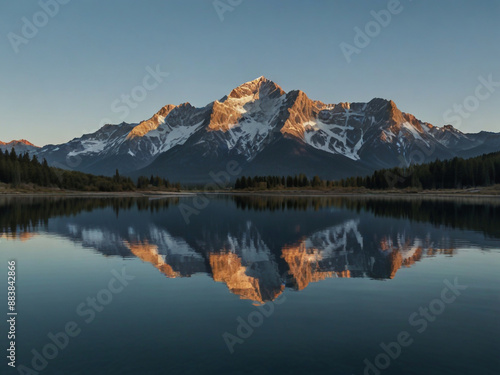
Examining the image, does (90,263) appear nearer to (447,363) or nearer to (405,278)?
(405,278)

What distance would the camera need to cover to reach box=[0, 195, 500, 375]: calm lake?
16719 mm

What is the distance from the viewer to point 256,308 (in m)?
23.9

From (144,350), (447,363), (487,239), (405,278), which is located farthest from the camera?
(487,239)

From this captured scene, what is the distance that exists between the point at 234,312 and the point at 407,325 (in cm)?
898

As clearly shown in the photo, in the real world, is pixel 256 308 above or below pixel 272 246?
above

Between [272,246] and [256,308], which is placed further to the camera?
[272,246]

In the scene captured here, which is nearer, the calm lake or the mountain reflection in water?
the calm lake

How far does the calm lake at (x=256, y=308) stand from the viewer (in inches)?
658

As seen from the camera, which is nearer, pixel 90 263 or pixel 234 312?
pixel 234 312

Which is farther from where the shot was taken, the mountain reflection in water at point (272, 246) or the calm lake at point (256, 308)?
the mountain reflection in water at point (272, 246)

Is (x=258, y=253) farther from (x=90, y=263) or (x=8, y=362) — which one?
(x=8, y=362)

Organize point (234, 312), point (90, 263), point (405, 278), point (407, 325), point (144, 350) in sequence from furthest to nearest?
point (90, 263), point (405, 278), point (234, 312), point (407, 325), point (144, 350)

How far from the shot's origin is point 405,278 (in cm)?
3167

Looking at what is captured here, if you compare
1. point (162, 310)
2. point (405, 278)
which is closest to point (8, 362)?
point (162, 310)
